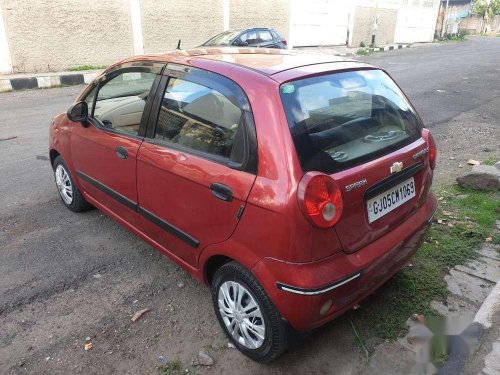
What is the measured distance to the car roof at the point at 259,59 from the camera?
251 centimetres

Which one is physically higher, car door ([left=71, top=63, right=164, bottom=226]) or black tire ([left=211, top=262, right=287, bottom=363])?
car door ([left=71, top=63, right=164, bottom=226])

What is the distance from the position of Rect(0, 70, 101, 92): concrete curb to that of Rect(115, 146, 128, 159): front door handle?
9567mm

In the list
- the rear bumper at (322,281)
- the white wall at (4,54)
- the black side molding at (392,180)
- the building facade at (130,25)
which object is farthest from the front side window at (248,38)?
A: the rear bumper at (322,281)

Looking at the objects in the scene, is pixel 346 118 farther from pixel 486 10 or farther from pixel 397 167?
pixel 486 10

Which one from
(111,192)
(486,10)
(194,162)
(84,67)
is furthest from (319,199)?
A: (486,10)

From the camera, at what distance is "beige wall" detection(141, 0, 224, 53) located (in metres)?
14.9

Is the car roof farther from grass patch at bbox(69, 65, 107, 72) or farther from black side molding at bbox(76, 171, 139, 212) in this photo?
grass patch at bbox(69, 65, 107, 72)

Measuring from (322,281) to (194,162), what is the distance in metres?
0.99

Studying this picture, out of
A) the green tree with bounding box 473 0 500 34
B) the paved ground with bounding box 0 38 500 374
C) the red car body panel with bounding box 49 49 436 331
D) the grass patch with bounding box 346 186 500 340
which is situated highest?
the green tree with bounding box 473 0 500 34

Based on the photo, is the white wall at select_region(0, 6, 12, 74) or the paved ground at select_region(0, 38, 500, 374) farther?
the white wall at select_region(0, 6, 12, 74)

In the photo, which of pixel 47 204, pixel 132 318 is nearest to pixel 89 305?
pixel 132 318

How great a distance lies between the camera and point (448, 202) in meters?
4.31

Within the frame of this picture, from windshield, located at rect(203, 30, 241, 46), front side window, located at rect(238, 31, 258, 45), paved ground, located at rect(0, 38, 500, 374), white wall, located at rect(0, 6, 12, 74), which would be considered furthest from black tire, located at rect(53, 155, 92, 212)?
white wall, located at rect(0, 6, 12, 74)

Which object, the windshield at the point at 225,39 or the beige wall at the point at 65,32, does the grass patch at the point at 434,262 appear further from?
the beige wall at the point at 65,32
